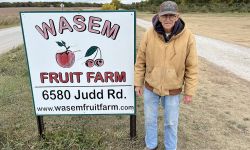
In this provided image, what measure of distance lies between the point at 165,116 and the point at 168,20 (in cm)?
104

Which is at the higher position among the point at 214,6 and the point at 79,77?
the point at 79,77

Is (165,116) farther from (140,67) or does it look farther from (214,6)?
(214,6)

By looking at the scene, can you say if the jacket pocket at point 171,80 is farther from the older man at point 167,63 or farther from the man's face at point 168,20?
the man's face at point 168,20

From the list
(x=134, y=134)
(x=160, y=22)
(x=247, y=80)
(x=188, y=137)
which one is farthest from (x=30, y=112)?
(x=247, y=80)

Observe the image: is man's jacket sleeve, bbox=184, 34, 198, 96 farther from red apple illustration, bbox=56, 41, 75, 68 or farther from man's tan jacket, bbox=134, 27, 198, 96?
red apple illustration, bbox=56, 41, 75, 68

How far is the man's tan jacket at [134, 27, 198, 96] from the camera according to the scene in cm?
311

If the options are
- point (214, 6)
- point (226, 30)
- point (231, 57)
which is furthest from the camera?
point (214, 6)

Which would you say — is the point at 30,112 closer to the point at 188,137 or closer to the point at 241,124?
the point at 188,137

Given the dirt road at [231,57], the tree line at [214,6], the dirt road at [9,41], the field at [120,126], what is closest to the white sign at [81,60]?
the field at [120,126]

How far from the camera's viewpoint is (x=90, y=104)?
3828 mm

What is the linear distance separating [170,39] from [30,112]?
282 cm

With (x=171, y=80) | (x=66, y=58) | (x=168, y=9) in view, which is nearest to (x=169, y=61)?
(x=171, y=80)

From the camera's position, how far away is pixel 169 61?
3.14m

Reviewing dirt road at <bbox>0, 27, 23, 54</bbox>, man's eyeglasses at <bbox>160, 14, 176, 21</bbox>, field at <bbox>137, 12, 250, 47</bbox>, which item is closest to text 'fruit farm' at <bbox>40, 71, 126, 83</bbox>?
man's eyeglasses at <bbox>160, 14, 176, 21</bbox>
